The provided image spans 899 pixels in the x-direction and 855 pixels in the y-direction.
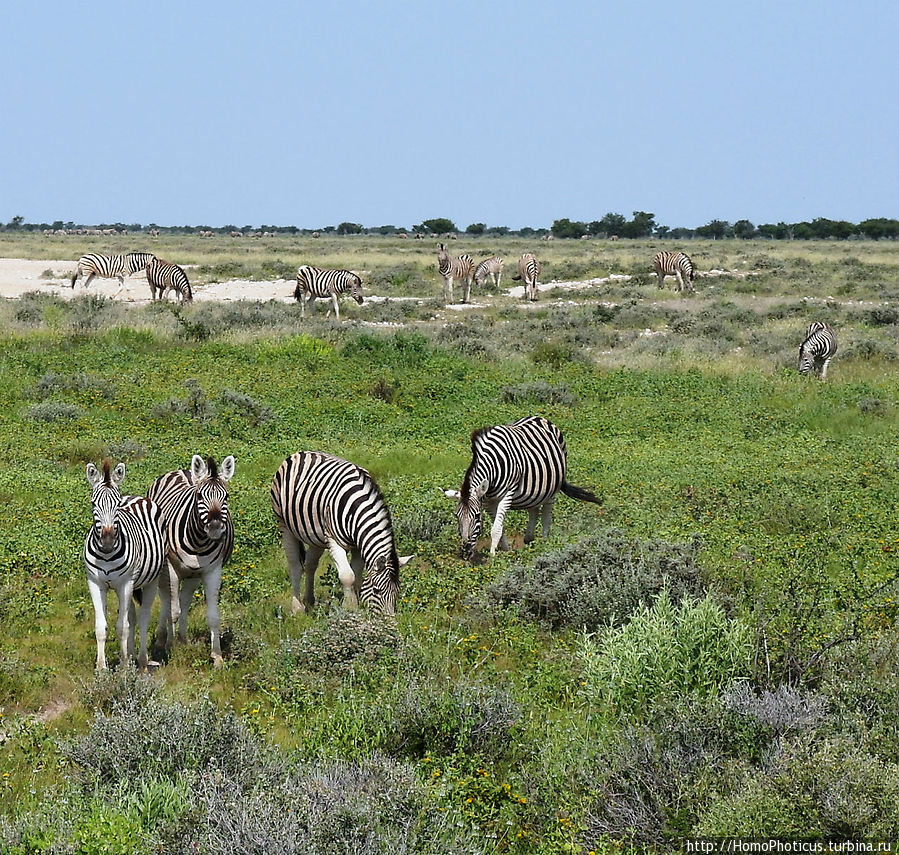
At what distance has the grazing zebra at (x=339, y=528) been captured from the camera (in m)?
8.52

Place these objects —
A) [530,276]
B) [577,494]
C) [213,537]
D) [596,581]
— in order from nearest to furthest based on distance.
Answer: [213,537]
[596,581]
[577,494]
[530,276]

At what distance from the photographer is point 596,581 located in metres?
9.10

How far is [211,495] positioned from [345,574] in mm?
1498

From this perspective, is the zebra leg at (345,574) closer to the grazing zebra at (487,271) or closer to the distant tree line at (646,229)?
the grazing zebra at (487,271)

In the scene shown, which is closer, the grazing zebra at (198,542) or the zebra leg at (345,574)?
the grazing zebra at (198,542)

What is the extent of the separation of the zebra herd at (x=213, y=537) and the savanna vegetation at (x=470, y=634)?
411mm

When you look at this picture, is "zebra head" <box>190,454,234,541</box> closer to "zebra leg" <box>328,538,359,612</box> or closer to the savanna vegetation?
"zebra leg" <box>328,538,359,612</box>

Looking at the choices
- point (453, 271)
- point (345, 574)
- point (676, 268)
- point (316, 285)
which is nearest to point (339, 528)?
point (345, 574)

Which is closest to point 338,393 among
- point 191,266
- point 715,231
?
point 191,266

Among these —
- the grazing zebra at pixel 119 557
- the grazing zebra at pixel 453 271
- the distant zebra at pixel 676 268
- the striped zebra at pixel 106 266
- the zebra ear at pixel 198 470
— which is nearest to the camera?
the grazing zebra at pixel 119 557

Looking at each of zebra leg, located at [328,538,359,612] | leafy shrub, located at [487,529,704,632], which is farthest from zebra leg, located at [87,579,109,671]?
leafy shrub, located at [487,529,704,632]

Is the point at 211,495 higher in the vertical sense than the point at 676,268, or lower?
lower

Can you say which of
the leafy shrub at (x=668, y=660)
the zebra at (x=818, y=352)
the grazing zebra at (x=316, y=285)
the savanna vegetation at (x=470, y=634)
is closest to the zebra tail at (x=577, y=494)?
the savanna vegetation at (x=470, y=634)

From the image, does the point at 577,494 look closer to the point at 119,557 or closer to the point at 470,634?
the point at 470,634
